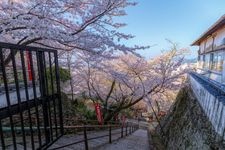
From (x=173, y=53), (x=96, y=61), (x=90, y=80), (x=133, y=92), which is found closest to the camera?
(x=96, y=61)

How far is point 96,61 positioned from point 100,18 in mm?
3053

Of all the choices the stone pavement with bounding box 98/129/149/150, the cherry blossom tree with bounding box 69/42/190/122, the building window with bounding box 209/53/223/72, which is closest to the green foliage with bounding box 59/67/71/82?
the cherry blossom tree with bounding box 69/42/190/122

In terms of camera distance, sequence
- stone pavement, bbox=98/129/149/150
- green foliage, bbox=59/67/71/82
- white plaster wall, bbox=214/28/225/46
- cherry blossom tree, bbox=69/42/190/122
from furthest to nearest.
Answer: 1. cherry blossom tree, bbox=69/42/190/122
2. green foliage, bbox=59/67/71/82
3. white plaster wall, bbox=214/28/225/46
4. stone pavement, bbox=98/129/149/150

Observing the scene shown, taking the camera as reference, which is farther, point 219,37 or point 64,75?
point 64,75

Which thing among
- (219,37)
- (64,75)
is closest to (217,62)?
(219,37)

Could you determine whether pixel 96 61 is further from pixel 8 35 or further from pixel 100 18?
pixel 8 35

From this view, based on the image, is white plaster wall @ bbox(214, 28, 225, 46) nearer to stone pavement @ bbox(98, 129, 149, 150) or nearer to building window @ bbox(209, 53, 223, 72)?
building window @ bbox(209, 53, 223, 72)

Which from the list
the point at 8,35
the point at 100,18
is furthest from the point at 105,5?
the point at 8,35

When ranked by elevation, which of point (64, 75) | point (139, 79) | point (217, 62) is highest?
point (217, 62)

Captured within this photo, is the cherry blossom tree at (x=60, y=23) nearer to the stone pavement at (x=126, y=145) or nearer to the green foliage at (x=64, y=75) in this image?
the stone pavement at (x=126, y=145)

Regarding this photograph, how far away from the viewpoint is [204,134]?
19.2 feet

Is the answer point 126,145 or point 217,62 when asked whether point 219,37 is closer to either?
point 217,62

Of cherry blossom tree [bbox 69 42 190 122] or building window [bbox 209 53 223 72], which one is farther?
cherry blossom tree [bbox 69 42 190 122]

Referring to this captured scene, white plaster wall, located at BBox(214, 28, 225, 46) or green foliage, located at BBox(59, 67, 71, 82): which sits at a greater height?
white plaster wall, located at BBox(214, 28, 225, 46)
